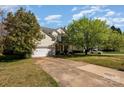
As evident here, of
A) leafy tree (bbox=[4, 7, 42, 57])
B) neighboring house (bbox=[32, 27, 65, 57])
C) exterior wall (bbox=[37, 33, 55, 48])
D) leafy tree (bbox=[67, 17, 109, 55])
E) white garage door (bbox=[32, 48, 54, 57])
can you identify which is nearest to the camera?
leafy tree (bbox=[4, 7, 42, 57])

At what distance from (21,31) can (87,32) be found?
39.9ft

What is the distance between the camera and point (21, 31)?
4059 centimetres

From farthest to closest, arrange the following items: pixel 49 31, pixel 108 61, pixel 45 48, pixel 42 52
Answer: pixel 49 31, pixel 45 48, pixel 42 52, pixel 108 61

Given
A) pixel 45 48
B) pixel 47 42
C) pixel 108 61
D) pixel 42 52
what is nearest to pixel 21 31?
pixel 42 52

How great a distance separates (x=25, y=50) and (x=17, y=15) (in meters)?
5.20

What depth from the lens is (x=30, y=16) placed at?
137 ft

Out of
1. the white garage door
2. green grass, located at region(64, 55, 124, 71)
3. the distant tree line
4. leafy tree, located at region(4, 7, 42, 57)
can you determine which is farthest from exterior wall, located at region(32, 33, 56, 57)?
green grass, located at region(64, 55, 124, 71)

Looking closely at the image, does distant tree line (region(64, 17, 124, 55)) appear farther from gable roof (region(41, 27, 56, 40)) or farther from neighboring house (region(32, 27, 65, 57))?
gable roof (region(41, 27, 56, 40))

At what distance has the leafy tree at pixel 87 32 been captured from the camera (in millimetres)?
47062

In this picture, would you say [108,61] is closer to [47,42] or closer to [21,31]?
[21,31]

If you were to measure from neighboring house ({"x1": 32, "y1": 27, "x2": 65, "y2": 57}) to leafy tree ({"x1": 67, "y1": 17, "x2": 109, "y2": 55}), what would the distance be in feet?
14.1

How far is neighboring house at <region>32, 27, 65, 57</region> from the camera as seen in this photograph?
47594 mm
